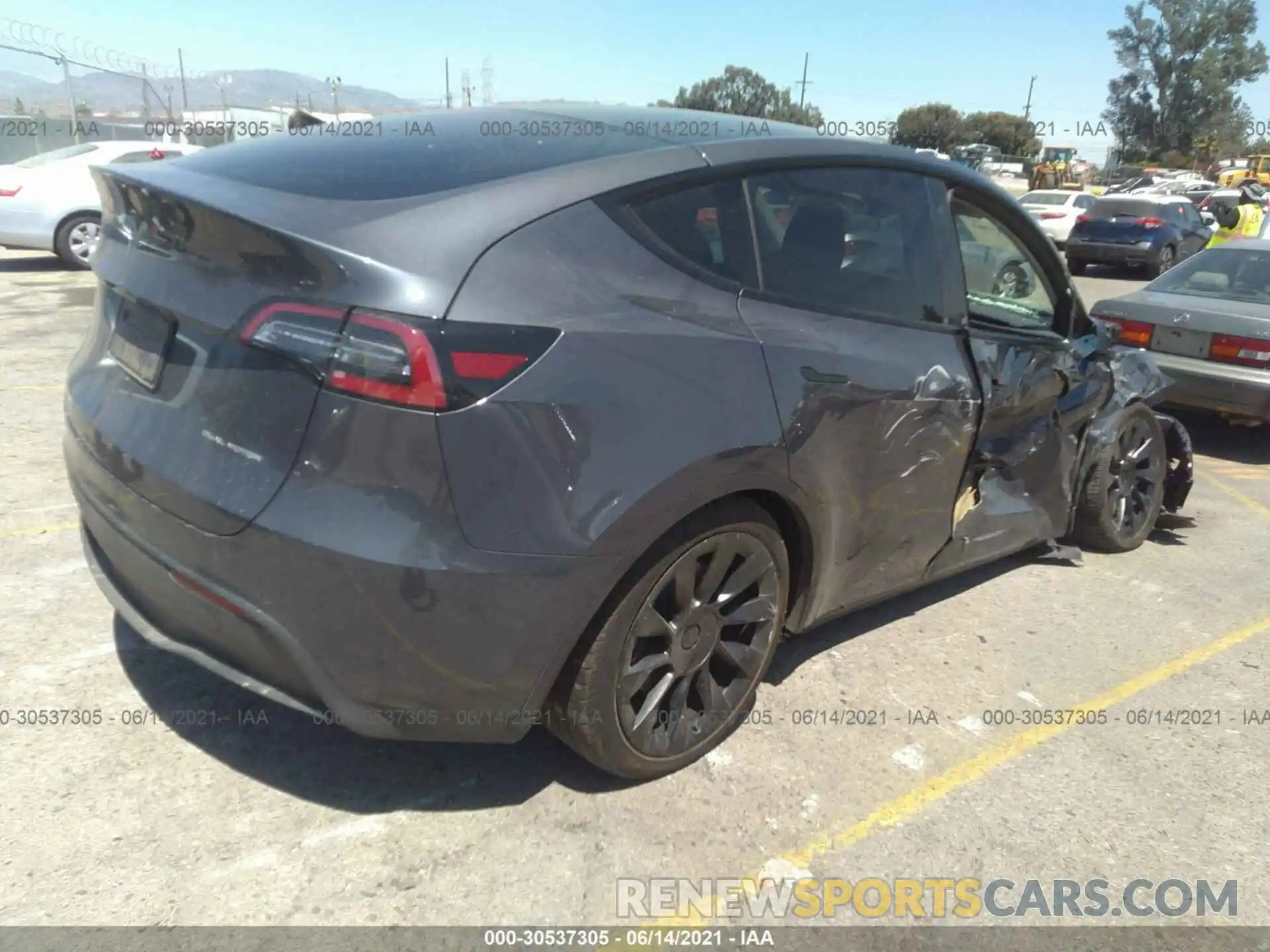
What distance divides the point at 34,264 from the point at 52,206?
4.78 ft

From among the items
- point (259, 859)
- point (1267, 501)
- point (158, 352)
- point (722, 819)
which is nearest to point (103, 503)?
point (158, 352)

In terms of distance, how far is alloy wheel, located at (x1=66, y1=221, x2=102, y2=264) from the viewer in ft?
38.7

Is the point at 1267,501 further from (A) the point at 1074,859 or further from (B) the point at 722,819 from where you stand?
(B) the point at 722,819

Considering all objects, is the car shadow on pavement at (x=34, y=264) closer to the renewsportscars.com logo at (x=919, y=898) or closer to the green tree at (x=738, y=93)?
the renewsportscars.com logo at (x=919, y=898)

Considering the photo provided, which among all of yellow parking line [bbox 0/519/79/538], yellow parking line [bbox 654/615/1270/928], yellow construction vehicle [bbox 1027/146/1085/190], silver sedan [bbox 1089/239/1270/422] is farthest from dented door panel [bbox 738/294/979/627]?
yellow construction vehicle [bbox 1027/146/1085/190]

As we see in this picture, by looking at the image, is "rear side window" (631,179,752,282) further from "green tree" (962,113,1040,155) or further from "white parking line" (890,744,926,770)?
"green tree" (962,113,1040,155)

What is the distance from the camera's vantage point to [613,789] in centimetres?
279

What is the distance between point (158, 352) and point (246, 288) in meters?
0.38

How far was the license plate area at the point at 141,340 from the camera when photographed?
8.04 ft

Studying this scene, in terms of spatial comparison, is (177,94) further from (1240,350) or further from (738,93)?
(1240,350)

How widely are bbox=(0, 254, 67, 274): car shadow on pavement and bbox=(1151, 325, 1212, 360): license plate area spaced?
11.6 m

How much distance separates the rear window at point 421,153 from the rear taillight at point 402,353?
1.26 feet

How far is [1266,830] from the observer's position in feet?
9.33

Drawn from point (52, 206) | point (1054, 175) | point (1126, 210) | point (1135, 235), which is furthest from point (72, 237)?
point (1054, 175)
